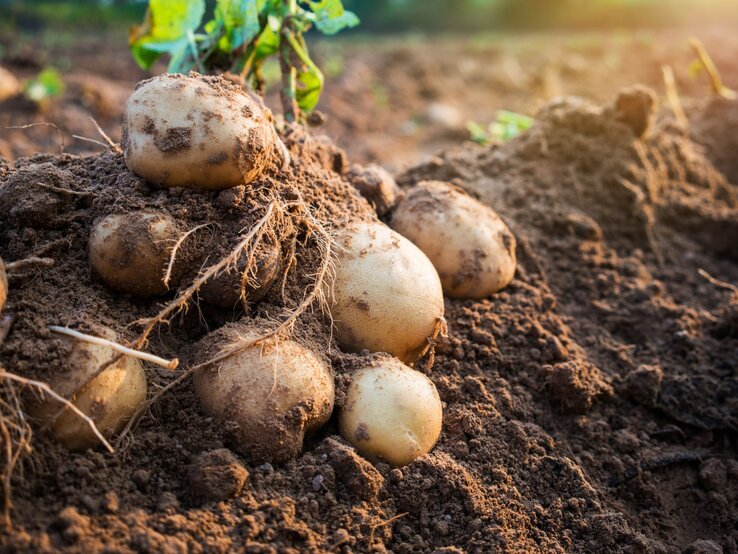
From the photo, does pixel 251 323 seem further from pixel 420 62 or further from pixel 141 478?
pixel 420 62

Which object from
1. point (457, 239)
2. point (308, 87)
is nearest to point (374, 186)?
point (457, 239)

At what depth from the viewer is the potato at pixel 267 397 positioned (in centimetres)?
233

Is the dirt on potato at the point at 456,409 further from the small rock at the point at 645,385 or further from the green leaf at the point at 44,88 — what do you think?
the green leaf at the point at 44,88

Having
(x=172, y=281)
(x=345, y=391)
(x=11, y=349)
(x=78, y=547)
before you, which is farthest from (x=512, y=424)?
(x=11, y=349)

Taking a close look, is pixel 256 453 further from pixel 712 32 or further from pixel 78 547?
pixel 712 32

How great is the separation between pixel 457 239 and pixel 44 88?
17.1ft

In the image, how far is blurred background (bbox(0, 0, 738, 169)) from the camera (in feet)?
22.8

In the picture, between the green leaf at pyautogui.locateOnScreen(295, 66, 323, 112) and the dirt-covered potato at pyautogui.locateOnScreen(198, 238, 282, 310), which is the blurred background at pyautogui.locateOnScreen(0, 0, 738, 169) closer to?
the green leaf at pyautogui.locateOnScreen(295, 66, 323, 112)

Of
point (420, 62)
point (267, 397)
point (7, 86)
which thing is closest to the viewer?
point (267, 397)

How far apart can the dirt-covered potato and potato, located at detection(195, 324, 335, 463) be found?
170mm

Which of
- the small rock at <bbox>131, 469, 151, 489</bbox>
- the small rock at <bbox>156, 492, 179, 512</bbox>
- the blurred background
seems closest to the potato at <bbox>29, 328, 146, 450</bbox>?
the small rock at <bbox>131, 469, 151, 489</bbox>

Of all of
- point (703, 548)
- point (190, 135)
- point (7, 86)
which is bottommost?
point (7, 86)

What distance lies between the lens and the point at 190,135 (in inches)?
97.3

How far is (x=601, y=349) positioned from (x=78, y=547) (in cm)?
238
